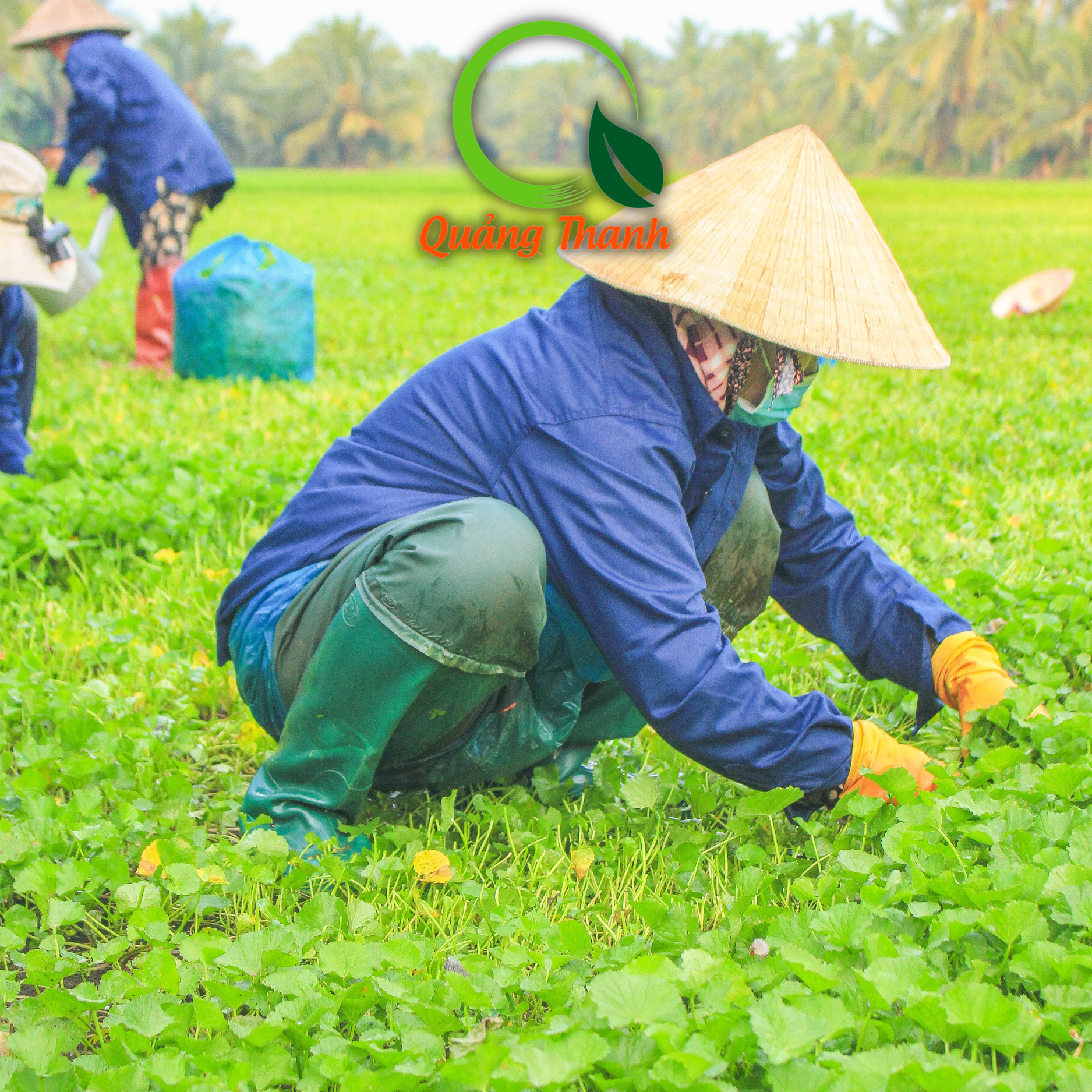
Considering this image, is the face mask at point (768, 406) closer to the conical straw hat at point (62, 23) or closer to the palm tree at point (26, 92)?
the conical straw hat at point (62, 23)

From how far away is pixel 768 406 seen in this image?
1.95 m

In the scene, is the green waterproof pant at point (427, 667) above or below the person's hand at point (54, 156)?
below

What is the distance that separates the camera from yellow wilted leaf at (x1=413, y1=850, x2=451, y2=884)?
1.88m

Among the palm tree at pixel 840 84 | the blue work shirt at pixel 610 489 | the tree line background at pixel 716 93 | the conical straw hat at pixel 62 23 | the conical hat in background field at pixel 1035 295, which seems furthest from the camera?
the palm tree at pixel 840 84

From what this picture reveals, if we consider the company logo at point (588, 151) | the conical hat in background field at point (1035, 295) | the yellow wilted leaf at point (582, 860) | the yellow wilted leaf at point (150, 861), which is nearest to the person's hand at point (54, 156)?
the company logo at point (588, 151)

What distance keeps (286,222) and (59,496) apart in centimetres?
1530

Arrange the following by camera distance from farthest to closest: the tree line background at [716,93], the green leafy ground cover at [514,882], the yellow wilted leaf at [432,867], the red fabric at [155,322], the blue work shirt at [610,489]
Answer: the tree line background at [716,93], the red fabric at [155,322], the yellow wilted leaf at [432,867], the blue work shirt at [610,489], the green leafy ground cover at [514,882]

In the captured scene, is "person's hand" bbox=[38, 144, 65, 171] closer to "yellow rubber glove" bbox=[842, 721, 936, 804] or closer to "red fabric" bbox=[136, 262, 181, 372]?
"red fabric" bbox=[136, 262, 181, 372]

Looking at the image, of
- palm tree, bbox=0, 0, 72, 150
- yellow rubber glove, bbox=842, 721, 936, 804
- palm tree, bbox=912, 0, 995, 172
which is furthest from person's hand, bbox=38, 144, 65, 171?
palm tree, bbox=0, 0, 72, 150

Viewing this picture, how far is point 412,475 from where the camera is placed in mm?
2029

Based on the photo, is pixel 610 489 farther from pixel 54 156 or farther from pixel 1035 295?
pixel 1035 295

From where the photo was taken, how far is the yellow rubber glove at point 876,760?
198cm

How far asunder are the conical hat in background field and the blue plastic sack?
477 centimetres

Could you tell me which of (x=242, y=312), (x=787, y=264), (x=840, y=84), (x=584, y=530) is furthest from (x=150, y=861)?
(x=840, y=84)
